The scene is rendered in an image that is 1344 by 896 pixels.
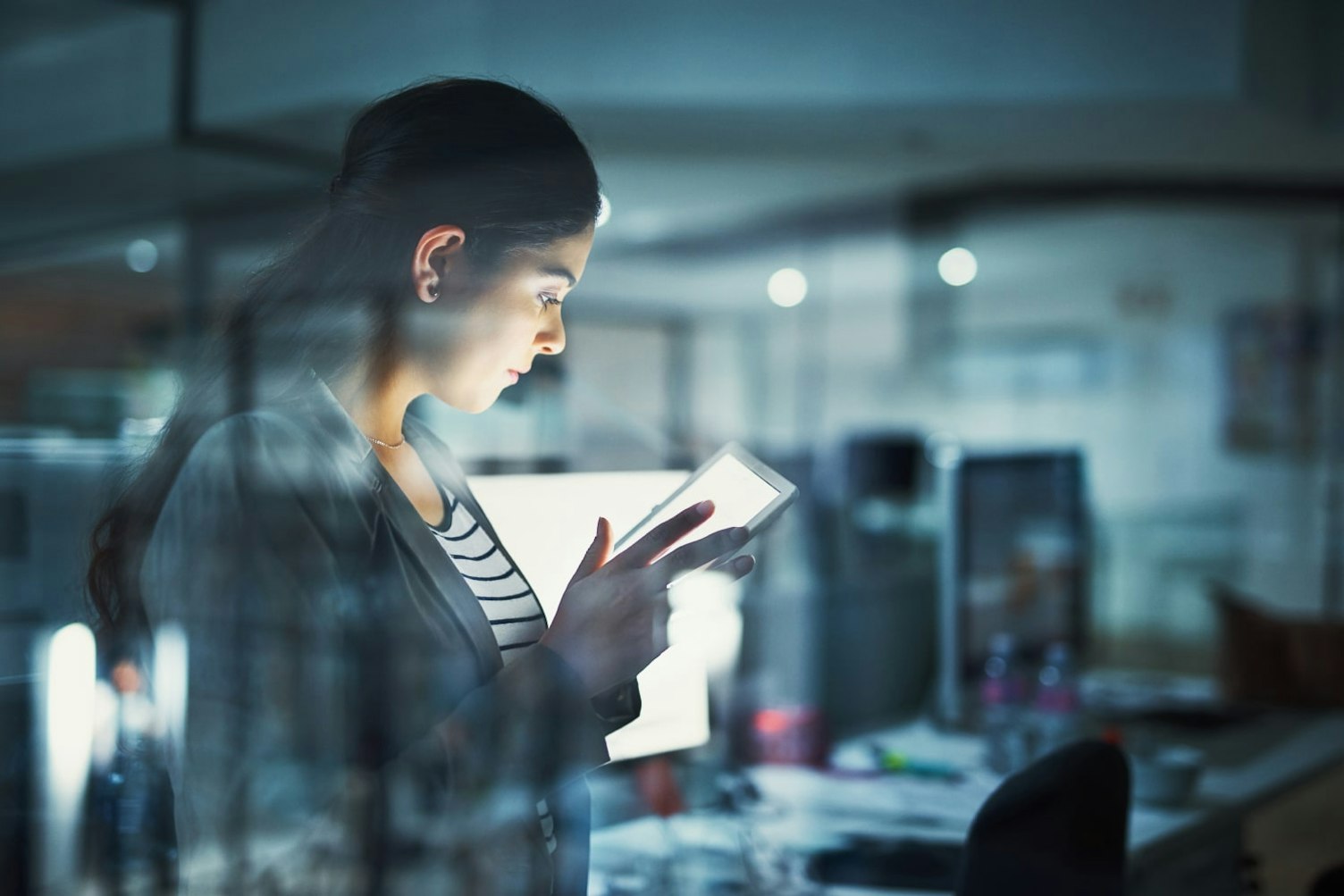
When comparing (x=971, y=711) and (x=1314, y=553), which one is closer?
(x=971, y=711)

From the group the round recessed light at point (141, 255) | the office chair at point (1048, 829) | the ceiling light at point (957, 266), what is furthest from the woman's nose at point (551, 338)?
the ceiling light at point (957, 266)

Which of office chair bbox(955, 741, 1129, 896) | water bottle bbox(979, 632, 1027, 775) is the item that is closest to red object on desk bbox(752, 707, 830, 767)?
water bottle bbox(979, 632, 1027, 775)

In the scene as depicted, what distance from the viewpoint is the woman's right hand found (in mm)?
675

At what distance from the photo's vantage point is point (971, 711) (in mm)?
2090

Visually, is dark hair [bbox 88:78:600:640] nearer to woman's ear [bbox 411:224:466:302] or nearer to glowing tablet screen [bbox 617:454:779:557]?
woman's ear [bbox 411:224:466:302]

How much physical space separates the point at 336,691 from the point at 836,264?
478 cm

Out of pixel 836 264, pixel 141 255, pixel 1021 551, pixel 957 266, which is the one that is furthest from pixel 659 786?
pixel 836 264

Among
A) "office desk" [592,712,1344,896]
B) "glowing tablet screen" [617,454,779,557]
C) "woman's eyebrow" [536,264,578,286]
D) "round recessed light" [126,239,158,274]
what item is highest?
"round recessed light" [126,239,158,274]

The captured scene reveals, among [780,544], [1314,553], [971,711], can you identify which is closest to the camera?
[971,711]

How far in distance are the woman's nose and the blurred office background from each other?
0.46 ft

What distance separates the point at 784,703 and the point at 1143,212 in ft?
11.4

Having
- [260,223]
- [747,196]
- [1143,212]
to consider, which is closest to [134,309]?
[260,223]

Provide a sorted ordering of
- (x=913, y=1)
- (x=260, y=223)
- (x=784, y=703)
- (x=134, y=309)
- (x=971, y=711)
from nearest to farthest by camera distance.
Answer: (x=260, y=223) → (x=784, y=703) → (x=971, y=711) → (x=134, y=309) → (x=913, y=1)

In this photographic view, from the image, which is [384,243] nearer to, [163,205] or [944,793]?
[944,793]
